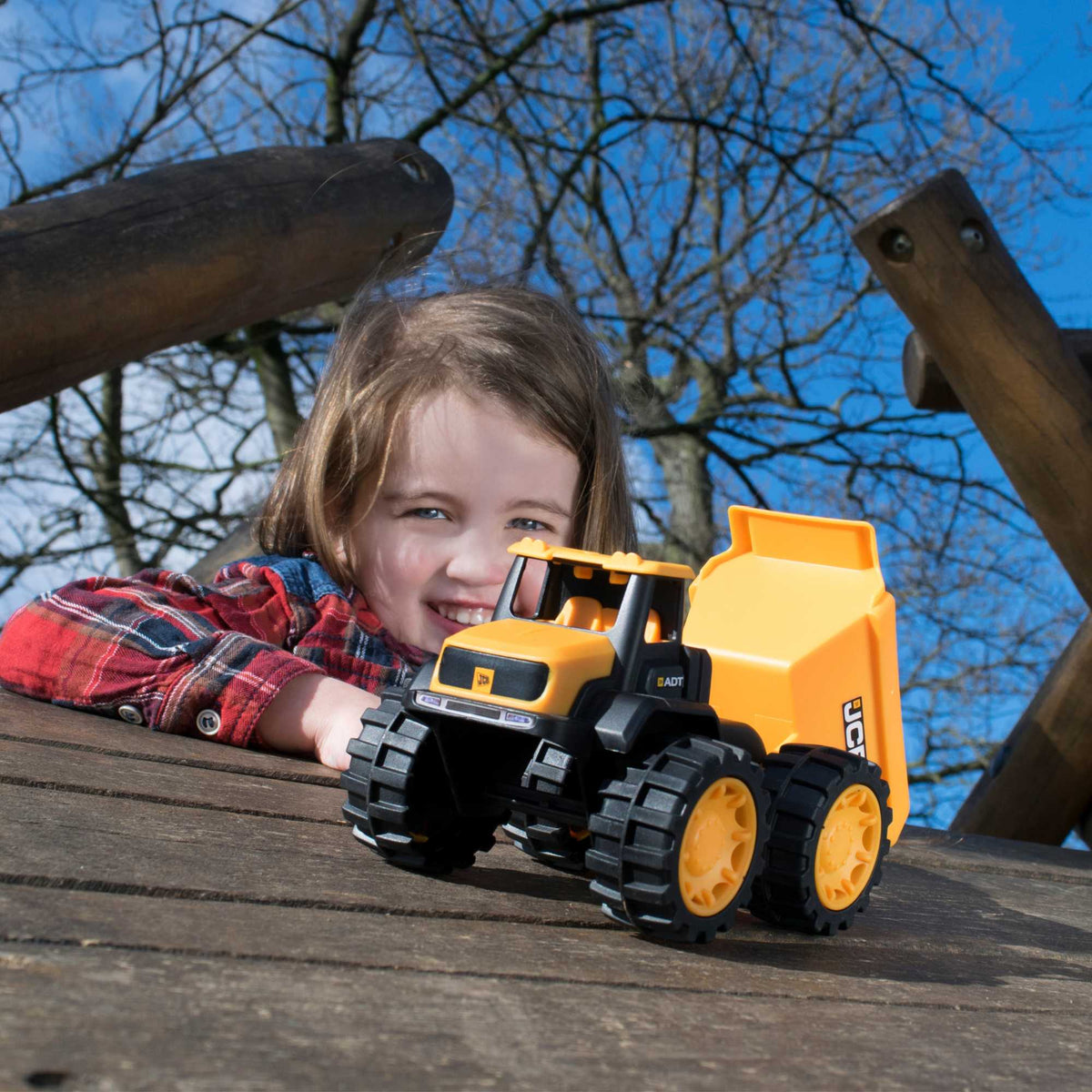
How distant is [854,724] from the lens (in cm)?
132

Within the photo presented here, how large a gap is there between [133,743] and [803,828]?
3.12 ft

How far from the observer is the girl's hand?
1674 mm

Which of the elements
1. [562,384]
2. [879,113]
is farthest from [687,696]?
[879,113]

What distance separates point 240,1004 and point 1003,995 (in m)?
0.73

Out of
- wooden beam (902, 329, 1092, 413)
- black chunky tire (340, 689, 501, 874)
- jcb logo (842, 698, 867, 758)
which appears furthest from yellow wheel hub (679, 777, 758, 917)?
wooden beam (902, 329, 1092, 413)

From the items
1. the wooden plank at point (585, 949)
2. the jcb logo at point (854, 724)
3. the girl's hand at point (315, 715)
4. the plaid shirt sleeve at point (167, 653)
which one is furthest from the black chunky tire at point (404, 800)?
the plaid shirt sleeve at point (167, 653)

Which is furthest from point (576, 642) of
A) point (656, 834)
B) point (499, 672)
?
point (656, 834)

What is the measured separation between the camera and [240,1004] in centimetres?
→ 67

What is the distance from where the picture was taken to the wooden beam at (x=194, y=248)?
7.07 ft

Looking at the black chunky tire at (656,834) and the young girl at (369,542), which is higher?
the young girl at (369,542)

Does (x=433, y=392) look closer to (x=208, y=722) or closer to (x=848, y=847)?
(x=208, y=722)

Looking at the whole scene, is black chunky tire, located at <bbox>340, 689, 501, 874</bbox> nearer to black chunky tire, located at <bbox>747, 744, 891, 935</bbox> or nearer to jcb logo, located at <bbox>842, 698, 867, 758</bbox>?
black chunky tire, located at <bbox>747, 744, 891, 935</bbox>

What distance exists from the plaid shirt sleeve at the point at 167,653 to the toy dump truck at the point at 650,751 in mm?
597

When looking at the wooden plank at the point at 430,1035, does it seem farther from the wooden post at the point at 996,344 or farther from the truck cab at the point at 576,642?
the wooden post at the point at 996,344
